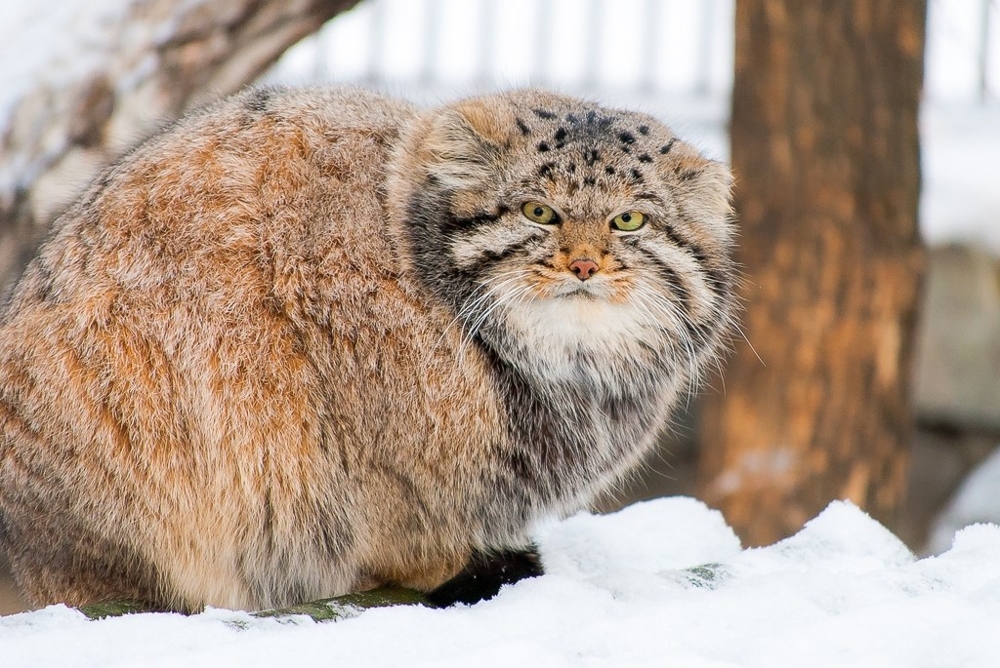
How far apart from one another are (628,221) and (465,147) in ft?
1.73

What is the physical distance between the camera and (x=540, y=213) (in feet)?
11.3

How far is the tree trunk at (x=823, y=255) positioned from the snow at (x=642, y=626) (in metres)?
3.12

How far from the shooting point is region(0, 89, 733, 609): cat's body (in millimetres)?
3383

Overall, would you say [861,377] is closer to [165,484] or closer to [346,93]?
[346,93]

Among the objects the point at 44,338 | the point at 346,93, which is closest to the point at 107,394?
the point at 44,338

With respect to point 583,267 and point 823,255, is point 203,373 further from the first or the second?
point 823,255

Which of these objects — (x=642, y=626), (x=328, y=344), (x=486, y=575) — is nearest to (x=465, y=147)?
(x=328, y=344)

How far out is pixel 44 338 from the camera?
11.1ft

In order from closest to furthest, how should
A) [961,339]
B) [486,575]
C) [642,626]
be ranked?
[642,626] < [486,575] < [961,339]

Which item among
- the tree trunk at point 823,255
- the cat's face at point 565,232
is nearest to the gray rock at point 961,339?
the tree trunk at point 823,255

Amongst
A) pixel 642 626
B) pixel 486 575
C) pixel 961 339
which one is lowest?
pixel 961 339

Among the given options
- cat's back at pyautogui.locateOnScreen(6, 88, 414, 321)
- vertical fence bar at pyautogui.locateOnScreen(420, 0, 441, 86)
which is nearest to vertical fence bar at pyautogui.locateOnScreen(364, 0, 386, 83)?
vertical fence bar at pyautogui.locateOnScreen(420, 0, 441, 86)

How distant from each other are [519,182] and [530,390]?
2.03 feet

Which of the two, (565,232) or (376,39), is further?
(376,39)
